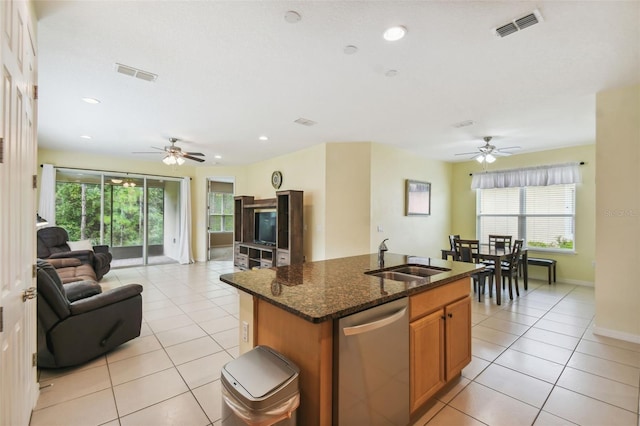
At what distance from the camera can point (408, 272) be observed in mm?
2602

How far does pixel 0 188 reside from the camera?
119 cm

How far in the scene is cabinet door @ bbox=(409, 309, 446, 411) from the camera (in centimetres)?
184

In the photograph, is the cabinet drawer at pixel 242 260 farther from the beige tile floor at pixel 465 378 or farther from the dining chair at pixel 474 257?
the dining chair at pixel 474 257

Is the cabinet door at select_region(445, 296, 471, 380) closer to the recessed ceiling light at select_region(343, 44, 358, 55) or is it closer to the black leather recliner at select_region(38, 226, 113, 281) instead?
the recessed ceiling light at select_region(343, 44, 358, 55)

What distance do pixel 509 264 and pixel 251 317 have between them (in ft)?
14.8

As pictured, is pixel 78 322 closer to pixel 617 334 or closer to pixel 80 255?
pixel 80 255

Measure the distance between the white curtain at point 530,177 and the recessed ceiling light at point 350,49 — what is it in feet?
18.0

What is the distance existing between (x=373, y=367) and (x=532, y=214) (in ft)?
20.6

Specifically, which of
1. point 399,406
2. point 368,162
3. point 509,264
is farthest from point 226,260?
point 399,406

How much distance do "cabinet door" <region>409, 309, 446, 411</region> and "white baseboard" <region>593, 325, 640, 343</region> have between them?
2.54 meters

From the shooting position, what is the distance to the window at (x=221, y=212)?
10.2 meters

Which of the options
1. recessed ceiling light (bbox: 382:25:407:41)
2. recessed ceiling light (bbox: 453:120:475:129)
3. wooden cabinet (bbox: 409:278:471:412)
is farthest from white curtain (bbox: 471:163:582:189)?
recessed ceiling light (bbox: 382:25:407:41)

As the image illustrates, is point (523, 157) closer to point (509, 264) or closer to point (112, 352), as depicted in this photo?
point (509, 264)

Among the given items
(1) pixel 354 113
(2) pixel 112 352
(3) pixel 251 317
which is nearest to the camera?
(3) pixel 251 317
